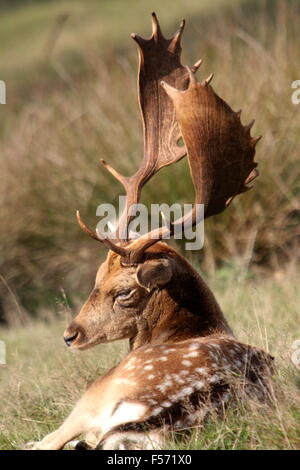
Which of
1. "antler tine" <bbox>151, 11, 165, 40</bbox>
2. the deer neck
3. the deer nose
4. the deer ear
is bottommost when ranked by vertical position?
the deer nose

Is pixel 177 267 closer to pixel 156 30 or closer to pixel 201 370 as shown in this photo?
pixel 201 370

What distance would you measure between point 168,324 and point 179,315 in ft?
0.23

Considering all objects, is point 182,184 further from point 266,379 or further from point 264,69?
point 266,379

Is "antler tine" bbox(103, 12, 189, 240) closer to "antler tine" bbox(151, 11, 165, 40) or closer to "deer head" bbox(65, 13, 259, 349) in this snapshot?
"antler tine" bbox(151, 11, 165, 40)

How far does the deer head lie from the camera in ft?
14.5

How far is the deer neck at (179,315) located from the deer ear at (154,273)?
3.5 inches

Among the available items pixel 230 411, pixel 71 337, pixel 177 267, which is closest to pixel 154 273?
pixel 177 267

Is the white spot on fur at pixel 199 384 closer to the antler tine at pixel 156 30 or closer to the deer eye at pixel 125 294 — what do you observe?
the deer eye at pixel 125 294

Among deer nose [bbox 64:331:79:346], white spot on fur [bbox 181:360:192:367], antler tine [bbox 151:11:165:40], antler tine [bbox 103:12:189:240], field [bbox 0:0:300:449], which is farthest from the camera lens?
Result: field [bbox 0:0:300:449]

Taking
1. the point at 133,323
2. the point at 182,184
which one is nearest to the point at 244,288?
the point at 182,184

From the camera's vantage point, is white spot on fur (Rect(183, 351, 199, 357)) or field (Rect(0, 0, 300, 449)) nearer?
white spot on fur (Rect(183, 351, 199, 357))

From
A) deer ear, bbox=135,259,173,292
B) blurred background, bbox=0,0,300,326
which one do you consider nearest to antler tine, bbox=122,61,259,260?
deer ear, bbox=135,259,173,292

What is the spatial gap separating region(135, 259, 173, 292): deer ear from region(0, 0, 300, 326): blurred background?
3.26 metres

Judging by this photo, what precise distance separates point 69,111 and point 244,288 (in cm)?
356
